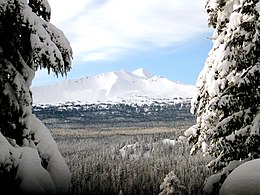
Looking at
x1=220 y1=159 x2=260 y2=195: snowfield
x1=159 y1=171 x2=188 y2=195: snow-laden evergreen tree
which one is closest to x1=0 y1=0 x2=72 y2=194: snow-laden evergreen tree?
x1=220 y1=159 x2=260 y2=195: snowfield

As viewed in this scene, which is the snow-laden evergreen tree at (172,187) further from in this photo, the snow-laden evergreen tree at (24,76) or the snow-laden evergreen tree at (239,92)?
the snow-laden evergreen tree at (24,76)

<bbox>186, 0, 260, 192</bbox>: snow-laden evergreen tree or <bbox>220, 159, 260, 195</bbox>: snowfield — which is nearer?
<bbox>220, 159, 260, 195</bbox>: snowfield

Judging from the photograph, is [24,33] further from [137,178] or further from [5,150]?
[137,178]

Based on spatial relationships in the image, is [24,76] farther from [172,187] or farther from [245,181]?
[172,187]

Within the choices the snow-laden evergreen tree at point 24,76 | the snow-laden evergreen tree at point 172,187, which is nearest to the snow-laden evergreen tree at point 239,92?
the snow-laden evergreen tree at point 24,76

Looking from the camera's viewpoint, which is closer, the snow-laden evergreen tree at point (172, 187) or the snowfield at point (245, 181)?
the snowfield at point (245, 181)

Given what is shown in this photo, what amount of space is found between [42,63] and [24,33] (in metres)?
0.56

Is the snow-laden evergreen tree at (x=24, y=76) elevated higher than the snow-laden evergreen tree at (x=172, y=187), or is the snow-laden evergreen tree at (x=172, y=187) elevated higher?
the snow-laden evergreen tree at (x=24, y=76)

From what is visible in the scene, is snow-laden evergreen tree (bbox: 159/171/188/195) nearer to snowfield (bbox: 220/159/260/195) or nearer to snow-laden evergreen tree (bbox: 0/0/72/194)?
snow-laden evergreen tree (bbox: 0/0/72/194)

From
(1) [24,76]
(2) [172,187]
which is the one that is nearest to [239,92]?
(1) [24,76]

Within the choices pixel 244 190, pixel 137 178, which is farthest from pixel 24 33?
pixel 137 178

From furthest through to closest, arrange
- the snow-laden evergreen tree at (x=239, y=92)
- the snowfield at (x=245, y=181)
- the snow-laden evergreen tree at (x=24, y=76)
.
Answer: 1. the snow-laden evergreen tree at (x=239, y=92)
2. the snow-laden evergreen tree at (x=24, y=76)
3. the snowfield at (x=245, y=181)

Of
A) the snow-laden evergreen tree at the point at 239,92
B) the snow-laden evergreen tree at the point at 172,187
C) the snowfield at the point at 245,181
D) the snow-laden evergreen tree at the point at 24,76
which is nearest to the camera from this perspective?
the snowfield at the point at 245,181

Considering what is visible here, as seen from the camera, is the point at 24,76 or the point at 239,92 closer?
the point at 24,76
